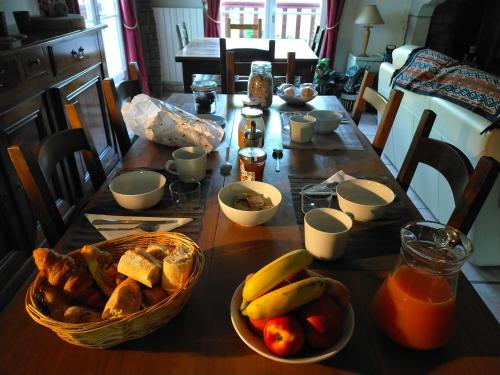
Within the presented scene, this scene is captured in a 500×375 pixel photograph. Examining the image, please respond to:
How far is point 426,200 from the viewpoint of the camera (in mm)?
2139

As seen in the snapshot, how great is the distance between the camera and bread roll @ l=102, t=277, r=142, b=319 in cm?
55

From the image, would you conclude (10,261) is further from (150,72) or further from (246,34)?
(246,34)

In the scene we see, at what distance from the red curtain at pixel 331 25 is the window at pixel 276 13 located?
0.33 m

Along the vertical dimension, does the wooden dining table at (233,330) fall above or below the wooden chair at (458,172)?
below

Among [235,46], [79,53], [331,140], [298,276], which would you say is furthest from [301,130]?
[235,46]

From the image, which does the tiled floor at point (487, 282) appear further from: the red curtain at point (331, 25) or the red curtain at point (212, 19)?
the red curtain at point (212, 19)

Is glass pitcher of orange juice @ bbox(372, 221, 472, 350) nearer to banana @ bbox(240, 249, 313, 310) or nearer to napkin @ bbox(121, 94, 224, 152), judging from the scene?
banana @ bbox(240, 249, 313, 310)

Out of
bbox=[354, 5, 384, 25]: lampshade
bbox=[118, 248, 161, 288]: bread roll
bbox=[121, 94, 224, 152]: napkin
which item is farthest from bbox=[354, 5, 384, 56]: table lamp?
bbox=[118, 248, 161, 288]: bread roll

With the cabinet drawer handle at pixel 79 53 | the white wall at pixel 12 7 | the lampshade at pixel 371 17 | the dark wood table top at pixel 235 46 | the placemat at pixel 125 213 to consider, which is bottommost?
the placemat at pixel 125 213

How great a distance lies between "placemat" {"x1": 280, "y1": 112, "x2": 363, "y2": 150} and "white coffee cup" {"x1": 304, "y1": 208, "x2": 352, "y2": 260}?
584 millimetres

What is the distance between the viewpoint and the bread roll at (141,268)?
603 mm

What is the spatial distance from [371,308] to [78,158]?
1.85 meters

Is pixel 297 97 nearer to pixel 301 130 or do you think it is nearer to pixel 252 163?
pixel 301 130

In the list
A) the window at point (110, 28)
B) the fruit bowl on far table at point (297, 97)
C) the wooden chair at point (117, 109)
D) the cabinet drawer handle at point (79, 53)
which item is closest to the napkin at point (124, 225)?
the wooden chair at point (117, 109)
